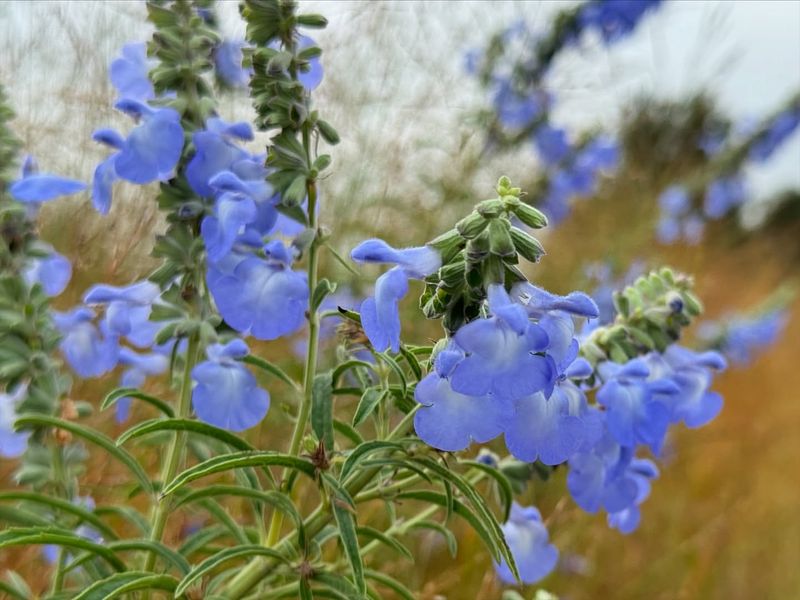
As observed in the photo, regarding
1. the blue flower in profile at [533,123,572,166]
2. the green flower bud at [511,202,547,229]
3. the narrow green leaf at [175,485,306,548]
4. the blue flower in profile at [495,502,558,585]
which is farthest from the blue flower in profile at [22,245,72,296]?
the blue flower in profile at [533,123,572,166]

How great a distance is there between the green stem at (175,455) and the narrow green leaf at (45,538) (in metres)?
0.10

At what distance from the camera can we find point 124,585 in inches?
37.9

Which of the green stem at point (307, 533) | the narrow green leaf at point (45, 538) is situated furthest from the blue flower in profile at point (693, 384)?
the narrow green leaf at point (45, 538)

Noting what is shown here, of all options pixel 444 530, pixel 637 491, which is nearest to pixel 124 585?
pixel 444 530

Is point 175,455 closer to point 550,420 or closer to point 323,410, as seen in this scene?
point 323,410

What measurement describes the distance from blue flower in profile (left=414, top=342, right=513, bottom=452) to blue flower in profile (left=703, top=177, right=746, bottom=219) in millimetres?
4574

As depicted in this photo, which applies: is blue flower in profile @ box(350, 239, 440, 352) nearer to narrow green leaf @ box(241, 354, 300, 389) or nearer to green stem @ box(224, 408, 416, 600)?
green stem @ box(224, 408, 416, 600)

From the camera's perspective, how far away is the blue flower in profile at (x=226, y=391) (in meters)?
1.15

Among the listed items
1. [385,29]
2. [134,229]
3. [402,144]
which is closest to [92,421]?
[134,229]

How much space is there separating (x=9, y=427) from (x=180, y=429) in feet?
1.73

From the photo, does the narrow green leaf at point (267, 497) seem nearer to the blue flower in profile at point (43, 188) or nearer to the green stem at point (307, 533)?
the green stem at point (307, 533)

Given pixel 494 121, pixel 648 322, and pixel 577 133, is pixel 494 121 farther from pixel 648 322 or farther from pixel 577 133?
pixel 648 322

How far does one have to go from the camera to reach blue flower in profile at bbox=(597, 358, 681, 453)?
1.14 m

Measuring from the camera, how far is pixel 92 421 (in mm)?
2117
